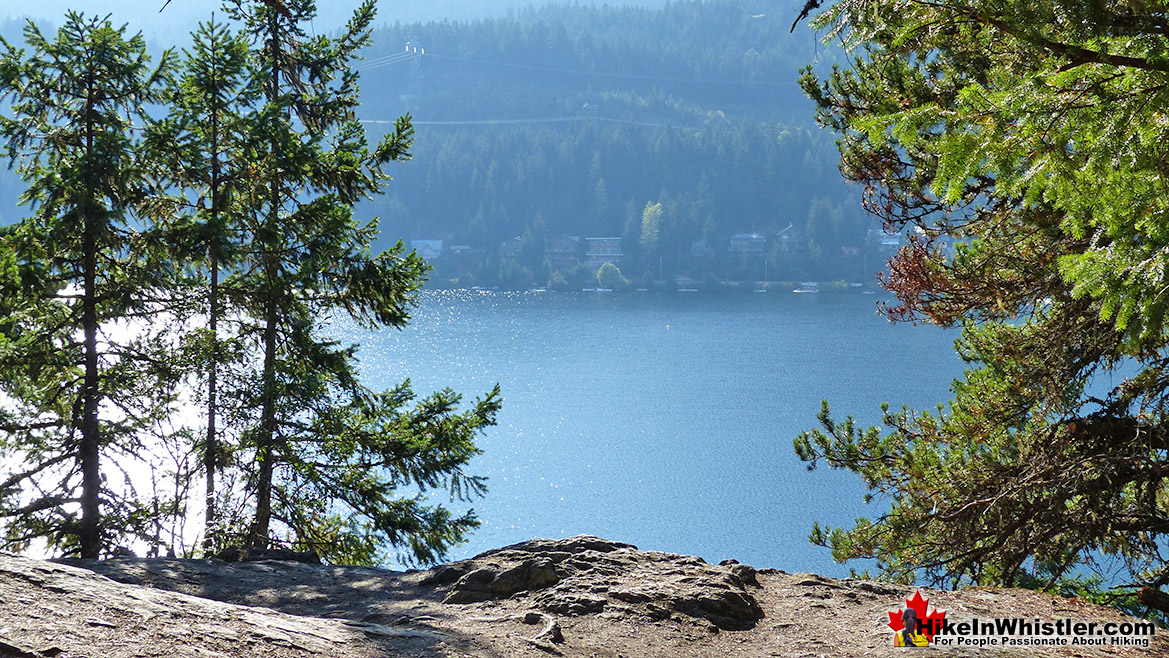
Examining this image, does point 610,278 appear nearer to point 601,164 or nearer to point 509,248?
point 509,248

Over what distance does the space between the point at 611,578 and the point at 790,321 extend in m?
71.3

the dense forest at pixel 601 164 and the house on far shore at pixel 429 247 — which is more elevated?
the dense forest at pixel 601 164

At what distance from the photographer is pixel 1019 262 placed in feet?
20.6

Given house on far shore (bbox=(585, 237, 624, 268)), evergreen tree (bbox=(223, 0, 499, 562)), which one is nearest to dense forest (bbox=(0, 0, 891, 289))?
house on far shore (bbox=(585, 237, 624, 268))

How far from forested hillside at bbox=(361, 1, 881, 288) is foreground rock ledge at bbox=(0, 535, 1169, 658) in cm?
9304

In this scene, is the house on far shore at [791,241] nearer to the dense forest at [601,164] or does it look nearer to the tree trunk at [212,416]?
the dense forest at [601,164]

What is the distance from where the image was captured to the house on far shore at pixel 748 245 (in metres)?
108

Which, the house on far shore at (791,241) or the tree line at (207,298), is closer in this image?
the tree line at (207,298)

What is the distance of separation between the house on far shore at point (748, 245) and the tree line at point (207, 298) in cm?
9861

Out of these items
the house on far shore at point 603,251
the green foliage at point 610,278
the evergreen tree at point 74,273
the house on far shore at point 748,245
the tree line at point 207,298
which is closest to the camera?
the evergreen tree at point 74,273

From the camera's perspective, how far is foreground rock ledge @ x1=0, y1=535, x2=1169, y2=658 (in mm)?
3768

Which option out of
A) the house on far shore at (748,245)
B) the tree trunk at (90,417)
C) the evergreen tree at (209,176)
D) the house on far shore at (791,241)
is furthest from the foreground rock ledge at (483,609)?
the house on far shore at (748,245)

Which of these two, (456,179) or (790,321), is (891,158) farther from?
(456,179)

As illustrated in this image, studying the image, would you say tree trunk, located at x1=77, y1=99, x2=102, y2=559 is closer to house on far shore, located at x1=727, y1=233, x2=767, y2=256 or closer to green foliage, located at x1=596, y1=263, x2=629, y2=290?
green foliage, located at x1=596, y1=263, x2=629, y2=290
